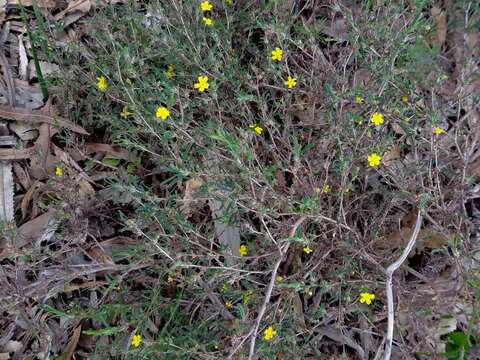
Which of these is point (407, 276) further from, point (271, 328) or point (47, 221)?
point (47, 221)

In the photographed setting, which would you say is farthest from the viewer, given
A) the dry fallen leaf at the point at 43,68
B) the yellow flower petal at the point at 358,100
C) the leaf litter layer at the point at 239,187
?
the dry fallen leaf at the point at 43,68

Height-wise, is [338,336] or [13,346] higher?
[338,336]

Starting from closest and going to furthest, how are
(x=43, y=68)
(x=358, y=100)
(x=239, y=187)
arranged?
(x=239, y=187) → (x=358, y=100) → (x=43, y=68)

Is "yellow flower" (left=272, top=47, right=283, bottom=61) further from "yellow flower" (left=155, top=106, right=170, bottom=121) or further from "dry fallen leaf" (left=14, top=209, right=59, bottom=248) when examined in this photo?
"dry fallen leaf" (left=14, top=209, right=59, bottom=248)

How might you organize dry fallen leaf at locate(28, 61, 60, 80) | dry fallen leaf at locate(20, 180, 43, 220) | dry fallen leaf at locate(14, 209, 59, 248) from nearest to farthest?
dry fallen leaf at locate(14, 209, 59, 248)
dry fallen leaf at locate(20, 180, 43, 220)
dry fallen leaf at locate(28, 61, 60, 80)

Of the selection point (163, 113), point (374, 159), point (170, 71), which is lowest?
point (374, 159)

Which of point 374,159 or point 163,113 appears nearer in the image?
point 163,113

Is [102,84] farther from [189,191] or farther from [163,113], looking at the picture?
[189,191]

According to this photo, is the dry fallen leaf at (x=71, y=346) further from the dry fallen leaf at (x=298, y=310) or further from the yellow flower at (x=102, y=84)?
the yellow flower at (x=102, y=84)

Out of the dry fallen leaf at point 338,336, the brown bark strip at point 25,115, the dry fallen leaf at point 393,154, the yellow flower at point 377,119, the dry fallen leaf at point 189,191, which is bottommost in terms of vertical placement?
the dry fallen leaf at point 338,336

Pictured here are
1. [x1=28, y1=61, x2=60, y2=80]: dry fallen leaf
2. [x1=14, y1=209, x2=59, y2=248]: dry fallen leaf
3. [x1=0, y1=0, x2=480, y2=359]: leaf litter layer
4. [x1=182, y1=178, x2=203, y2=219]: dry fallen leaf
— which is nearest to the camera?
[x1=0, y1=0, x2=480, y2=359]: leaf litter layer

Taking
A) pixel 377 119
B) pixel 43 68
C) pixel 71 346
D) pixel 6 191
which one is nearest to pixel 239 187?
pixel 377 119

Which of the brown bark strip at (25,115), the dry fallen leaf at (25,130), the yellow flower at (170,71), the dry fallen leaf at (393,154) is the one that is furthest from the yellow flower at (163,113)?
the dry fallen leaf at (393,154)

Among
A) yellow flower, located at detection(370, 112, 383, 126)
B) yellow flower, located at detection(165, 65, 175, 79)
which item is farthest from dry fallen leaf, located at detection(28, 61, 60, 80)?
yellow flower, located at detection(370, 112, 383, 126)
